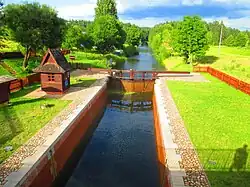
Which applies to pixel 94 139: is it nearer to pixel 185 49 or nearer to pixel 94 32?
pixel 185 49

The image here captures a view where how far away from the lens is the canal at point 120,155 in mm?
11490

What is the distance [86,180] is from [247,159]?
285 inches

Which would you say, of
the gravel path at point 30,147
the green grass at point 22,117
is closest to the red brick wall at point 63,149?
the gravel path at point 30,147

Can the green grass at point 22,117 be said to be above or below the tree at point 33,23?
below

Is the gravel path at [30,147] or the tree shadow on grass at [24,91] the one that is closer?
the gravel path at [30,147]

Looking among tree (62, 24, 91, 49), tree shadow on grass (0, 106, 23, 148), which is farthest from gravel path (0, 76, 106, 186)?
tree (62, 24, 91, 49)

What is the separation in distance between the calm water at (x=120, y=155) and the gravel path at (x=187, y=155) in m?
1.85

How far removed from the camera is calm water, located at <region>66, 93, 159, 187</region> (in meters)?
11.5

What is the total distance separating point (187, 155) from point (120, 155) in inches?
175

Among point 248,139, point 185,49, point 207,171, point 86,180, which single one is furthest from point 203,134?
point 185,49

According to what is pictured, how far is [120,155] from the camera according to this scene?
14.0m

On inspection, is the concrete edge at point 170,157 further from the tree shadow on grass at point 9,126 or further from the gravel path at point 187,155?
the tree shadow on grass at point 9,126

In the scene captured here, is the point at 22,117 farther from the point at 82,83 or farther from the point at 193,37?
the point at 193,37

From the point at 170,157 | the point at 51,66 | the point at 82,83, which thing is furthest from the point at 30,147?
the point at 82,83
